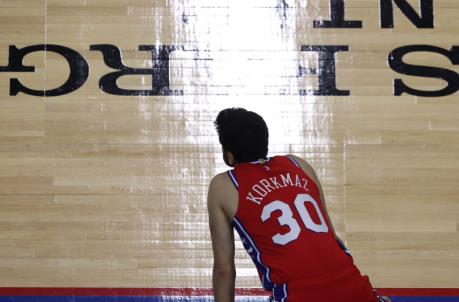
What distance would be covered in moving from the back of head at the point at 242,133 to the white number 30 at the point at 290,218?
0.22 metres

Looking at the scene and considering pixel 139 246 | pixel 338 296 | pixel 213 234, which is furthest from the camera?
pixel 139 246

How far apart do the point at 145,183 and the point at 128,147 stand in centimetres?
24

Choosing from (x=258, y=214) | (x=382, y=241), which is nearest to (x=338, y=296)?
(x=258, y=214)

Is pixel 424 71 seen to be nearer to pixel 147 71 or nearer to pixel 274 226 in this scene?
pixel 147 71

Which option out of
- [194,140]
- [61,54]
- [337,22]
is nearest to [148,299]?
[194,140]

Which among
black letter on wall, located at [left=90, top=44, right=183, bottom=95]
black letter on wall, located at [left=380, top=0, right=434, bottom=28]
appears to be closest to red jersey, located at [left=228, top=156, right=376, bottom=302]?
black letter on wall, located at [left=90, top=44, right=183, bottom=95]

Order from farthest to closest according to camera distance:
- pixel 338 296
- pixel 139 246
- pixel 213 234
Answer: pixel 139 246
pixel 213 234
pixel 338 296

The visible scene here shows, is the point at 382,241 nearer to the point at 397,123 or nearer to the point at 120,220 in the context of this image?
the point at 397,123

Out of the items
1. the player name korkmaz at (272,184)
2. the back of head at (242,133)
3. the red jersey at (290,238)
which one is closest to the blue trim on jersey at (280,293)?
the red jersey at (290,238)

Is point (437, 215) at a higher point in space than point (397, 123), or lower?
lower

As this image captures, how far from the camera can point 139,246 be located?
462 centimetres

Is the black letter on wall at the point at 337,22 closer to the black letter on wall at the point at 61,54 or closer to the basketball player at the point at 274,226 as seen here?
the black letter on wall at the point at 61,54

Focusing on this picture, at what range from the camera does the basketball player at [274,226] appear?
2.55 m

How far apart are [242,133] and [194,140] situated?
1.98 metres
